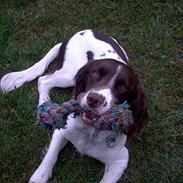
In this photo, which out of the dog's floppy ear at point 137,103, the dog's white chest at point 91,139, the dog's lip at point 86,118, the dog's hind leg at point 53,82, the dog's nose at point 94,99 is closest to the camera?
the dog's nose at point 94,99

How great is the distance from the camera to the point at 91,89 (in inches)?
140

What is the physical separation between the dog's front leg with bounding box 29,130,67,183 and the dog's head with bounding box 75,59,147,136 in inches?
21.5

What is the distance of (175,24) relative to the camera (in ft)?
19.3

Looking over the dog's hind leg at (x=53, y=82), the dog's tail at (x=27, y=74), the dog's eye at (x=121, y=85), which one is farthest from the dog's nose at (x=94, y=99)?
the dog's tail at (x=27, y=74)

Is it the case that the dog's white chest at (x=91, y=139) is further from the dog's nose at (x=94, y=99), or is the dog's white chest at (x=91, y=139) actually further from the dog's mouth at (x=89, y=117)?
the dog's nose at (x=94, y=99)

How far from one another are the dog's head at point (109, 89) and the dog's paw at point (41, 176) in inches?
27.9

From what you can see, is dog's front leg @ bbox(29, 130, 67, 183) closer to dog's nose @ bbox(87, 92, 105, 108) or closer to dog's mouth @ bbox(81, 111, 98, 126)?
dog's mouth @ bbox(81, 111, 98, 126)

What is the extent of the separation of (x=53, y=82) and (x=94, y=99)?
1412mm

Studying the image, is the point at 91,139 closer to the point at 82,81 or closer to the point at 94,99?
the point at 82,81

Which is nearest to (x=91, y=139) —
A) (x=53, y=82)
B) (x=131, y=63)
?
(x=53, y=82)

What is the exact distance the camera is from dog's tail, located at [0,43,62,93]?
4699mm

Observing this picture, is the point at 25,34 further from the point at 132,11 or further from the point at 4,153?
the point at 4,153

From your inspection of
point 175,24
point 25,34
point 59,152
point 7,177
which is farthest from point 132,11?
point 7,177

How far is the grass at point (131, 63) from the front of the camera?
13.8 feet
